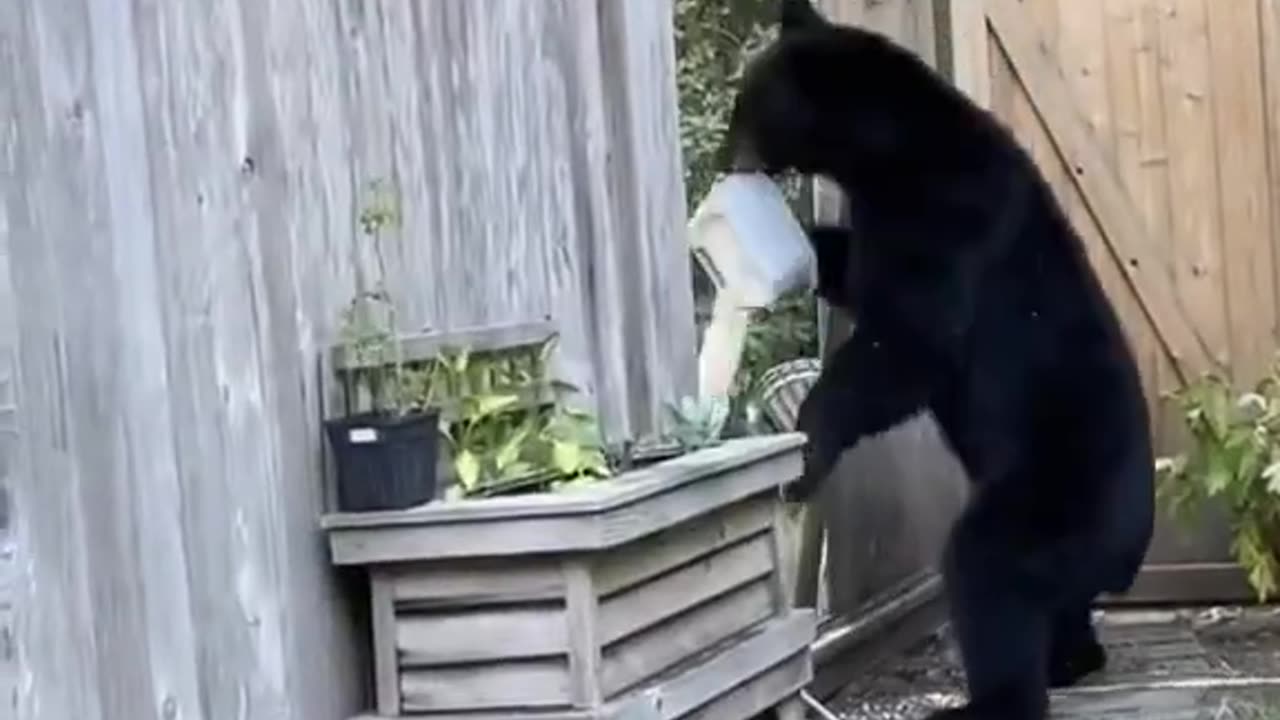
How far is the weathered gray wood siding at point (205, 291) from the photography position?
2.81m

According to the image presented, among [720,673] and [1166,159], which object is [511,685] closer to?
[720,673]

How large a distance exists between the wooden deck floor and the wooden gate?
0.32 metres

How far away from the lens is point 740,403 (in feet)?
14.5

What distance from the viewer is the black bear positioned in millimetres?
4578

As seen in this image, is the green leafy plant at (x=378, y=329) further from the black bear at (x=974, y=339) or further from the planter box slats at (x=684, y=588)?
the black bear at (x=974, y=339)

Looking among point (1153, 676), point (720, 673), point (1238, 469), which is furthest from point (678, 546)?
point (1238, 469)

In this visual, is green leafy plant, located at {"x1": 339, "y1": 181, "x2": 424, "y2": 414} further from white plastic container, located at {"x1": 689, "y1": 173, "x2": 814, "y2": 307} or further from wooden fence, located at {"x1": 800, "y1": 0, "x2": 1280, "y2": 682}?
wooden fence, located at {"x1": 800, "y1": 0, "x2": 1280, "y2": 682}

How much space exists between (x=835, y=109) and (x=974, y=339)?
55cm

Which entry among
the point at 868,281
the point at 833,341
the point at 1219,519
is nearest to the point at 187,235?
the point at 868,281

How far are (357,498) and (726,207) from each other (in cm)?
149

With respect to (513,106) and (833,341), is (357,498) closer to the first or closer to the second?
(513,106)

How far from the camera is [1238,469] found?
5695mm

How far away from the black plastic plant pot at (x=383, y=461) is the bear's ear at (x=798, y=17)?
6.49 feet

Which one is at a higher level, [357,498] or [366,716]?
[357,498]
